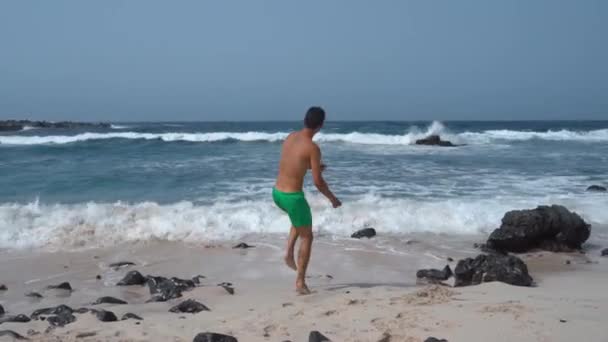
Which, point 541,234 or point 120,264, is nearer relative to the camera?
point 120,264

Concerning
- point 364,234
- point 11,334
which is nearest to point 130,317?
point 11,334

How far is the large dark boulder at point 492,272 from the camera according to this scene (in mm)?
5242

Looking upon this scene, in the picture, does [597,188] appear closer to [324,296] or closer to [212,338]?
[324,296]

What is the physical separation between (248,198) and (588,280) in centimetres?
683

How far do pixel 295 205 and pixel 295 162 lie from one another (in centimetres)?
37

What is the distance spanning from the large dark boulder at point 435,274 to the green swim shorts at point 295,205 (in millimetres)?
1605

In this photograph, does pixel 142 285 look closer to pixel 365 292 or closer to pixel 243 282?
pixel 243 282

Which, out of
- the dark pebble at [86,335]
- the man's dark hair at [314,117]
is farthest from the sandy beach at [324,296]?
the man's dark hair at [314,117]

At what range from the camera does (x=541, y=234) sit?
721cm

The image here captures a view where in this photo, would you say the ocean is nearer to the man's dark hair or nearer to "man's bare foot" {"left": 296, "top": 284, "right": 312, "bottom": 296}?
"man's bare foot" {"left": 296, "top": 284, "right": 312, "bottom": 296}

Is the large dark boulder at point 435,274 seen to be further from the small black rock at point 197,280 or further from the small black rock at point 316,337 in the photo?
the small black rock at point 316,337

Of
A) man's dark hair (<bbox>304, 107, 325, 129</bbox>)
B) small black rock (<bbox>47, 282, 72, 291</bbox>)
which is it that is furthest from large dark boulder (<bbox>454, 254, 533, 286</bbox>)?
small black rock (<bbox>47, 282, 72, 291</bbox>)

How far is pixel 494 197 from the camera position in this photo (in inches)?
435

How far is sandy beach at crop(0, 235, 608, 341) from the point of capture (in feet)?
12.7
